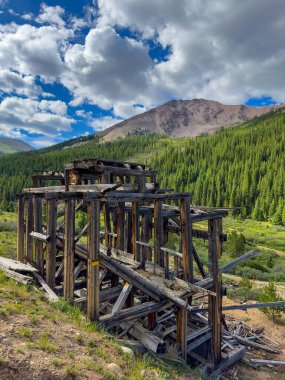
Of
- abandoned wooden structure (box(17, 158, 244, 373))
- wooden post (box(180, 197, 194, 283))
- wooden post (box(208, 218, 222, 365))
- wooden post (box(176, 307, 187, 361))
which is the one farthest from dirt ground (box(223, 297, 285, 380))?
wooden post (box(180, 197, 194, 283))

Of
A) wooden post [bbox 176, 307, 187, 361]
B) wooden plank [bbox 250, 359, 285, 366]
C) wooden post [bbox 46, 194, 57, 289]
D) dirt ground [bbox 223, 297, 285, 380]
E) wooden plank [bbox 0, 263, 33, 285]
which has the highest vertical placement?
wooden post [bbox 46, 194, 57, 289]

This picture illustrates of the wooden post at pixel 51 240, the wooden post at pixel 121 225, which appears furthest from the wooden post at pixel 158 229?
the wooden post at pixel 51 240

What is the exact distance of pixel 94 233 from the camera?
7574 mm

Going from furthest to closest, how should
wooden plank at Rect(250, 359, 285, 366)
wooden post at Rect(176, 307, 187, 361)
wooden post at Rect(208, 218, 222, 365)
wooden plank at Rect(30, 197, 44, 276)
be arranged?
wooden plank at Rect(250, 359, 285, 366)
wooden plank at Rect(30, 197, 44, 276)
wooden post at Rect(208, 218, 222, 365)
wooden post at Rect(176, 307, 187, 361)

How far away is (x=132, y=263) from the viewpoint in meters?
9.80

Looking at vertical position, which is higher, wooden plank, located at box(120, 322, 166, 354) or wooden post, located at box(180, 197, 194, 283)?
wooden post, located at box(180, 197, 194, 283)

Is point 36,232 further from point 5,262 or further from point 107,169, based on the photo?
point 107,169

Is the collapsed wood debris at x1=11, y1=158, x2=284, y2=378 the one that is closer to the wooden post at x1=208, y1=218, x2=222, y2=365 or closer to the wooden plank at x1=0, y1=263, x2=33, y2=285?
the wooden post at x1=208, y1=218, x2=222, y2=365

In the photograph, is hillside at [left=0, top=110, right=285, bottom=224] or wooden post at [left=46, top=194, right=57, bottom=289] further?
hillside at [left=0, top=110, right=285, bottom=224]

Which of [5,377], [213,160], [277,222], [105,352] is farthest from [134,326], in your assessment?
[213,160]

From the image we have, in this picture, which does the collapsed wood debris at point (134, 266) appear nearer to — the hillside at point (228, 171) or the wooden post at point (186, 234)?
the wooden post at point (186, 234)

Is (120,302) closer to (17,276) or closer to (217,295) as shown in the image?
(17,276)

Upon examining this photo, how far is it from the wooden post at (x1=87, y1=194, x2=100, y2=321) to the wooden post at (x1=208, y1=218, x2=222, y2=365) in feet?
16.2

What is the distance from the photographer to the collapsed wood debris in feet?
25.8
